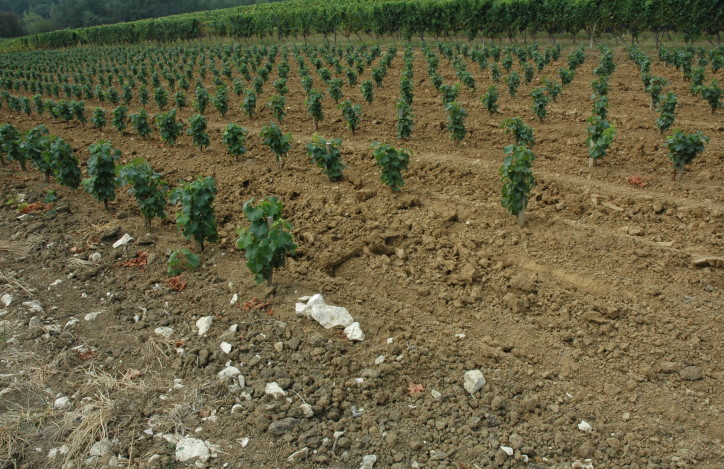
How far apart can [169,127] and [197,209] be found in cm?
682

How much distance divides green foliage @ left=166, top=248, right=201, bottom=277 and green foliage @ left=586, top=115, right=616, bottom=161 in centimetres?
722

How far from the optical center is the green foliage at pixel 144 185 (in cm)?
842

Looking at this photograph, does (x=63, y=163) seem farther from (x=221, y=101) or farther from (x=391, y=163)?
(x=221, y=101)

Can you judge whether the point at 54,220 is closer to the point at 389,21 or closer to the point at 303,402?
the point at 303,402

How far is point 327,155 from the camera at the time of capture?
10156mm

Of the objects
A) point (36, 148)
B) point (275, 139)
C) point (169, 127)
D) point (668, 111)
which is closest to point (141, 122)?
point (169, 127)

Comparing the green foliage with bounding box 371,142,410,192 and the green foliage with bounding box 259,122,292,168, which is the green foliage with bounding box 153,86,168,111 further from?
the green foliage with bounding box 371,142,410,192

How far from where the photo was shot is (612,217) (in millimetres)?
8375

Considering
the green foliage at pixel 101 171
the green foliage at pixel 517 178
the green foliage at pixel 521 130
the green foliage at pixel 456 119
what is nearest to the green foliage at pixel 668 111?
the green foliage at pixel 521 130

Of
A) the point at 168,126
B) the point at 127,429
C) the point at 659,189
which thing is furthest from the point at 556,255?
the point at 168,126

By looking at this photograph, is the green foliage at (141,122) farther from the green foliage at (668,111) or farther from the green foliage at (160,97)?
the green foliage at (668,111)

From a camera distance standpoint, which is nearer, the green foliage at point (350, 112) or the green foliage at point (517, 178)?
the green foliage at point (517, 178)

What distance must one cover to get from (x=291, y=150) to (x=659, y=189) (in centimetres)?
747

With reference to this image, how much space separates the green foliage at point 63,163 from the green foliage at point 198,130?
2678 mm
